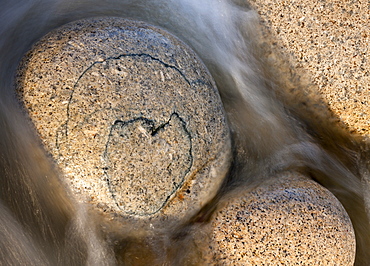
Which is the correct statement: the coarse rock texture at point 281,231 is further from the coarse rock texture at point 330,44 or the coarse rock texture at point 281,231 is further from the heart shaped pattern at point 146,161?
the coarse rock texture at point 330,44

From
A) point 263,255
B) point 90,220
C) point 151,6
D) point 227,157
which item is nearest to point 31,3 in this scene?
point 151,6

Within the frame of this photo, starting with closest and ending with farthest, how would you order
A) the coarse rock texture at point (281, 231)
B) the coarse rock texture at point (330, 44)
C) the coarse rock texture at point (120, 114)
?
the coarse rock texture at point (120, 114) < the coarse rock texture at point (281, 231) < the coarse rock texture at point (330, 44)

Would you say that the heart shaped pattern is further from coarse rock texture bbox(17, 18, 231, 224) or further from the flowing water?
the flowing water

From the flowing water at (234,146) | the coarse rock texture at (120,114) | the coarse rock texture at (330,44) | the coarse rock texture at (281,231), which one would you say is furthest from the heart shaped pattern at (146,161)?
the coarse rock texture at (330,44)

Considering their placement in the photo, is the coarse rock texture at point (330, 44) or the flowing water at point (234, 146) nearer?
the flowing water at point (234, 146)

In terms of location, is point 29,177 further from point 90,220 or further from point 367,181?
point 367,181
